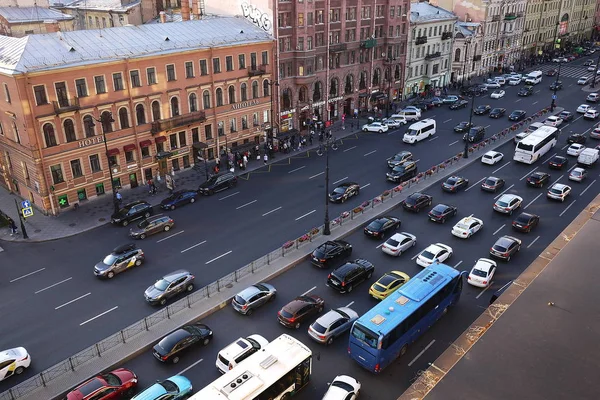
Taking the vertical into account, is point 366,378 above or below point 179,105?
below

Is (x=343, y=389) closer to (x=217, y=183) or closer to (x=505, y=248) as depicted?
(x=505, y=248)

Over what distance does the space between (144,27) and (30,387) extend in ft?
132

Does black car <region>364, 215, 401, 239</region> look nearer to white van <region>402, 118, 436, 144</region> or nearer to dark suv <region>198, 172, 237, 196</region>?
dark suv <region>198, 172, 237, 196</region>

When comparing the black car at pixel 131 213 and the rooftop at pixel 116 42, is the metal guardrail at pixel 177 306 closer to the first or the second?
the black car at pixel 131 213

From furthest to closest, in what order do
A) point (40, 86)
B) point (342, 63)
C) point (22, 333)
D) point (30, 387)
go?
point (342, 63) < point (40, 86) < point (22, 333) < point (30, 387)

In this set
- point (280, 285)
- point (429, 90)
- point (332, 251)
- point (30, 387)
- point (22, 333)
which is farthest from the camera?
point (429, 90)

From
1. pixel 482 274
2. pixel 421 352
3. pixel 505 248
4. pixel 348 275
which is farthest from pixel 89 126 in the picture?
pixel 505 248

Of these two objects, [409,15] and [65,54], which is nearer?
[65,54]

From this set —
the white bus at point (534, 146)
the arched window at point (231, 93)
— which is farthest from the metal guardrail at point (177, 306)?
the arched window at point (231, 93)

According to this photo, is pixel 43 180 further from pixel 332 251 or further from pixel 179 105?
pixel 332 251

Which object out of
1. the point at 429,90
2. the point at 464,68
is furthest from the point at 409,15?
the point at 464,68

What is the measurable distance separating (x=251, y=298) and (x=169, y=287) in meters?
6.02

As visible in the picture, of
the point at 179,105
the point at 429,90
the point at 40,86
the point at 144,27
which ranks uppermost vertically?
the point at 144,27

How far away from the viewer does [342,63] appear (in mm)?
74625
